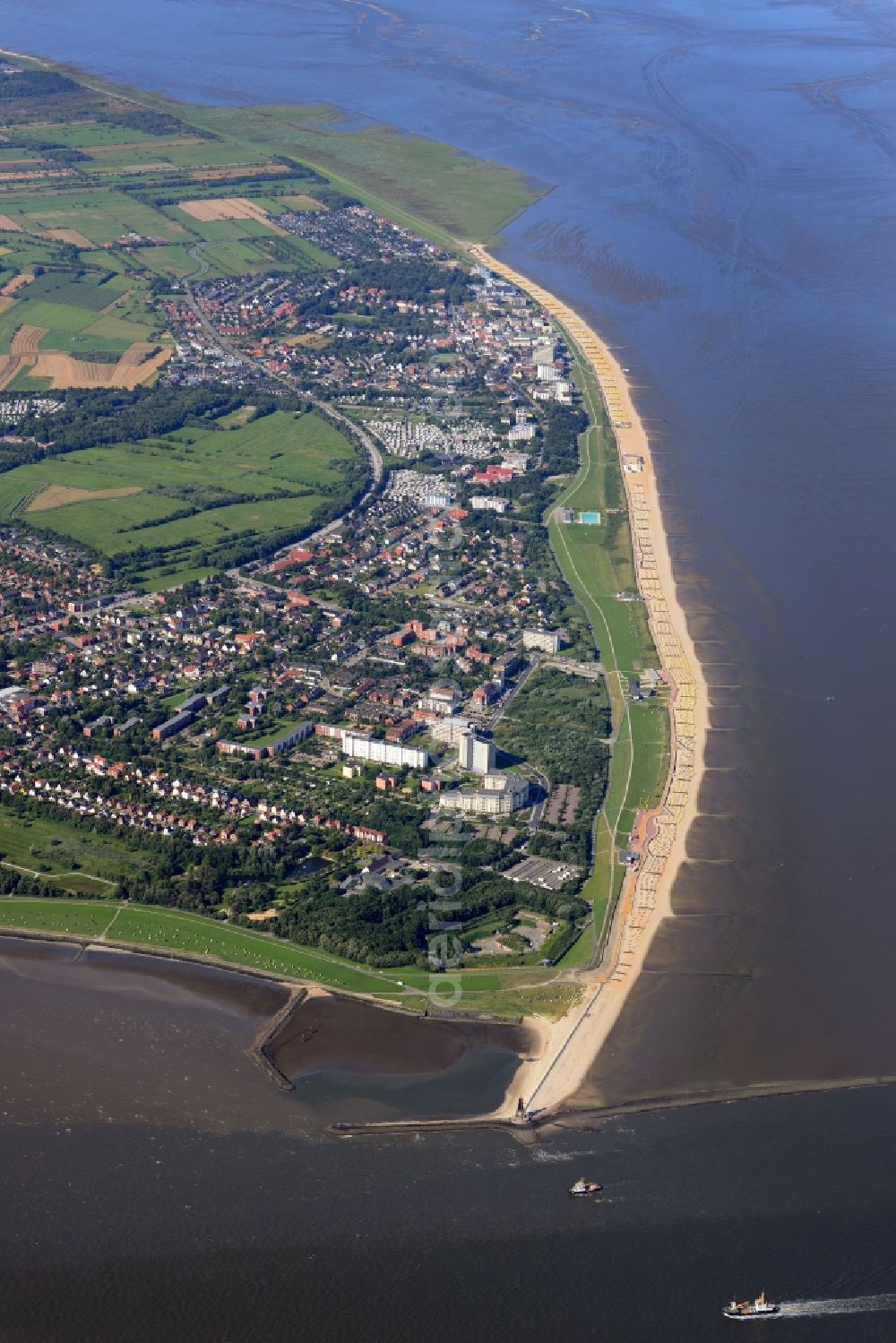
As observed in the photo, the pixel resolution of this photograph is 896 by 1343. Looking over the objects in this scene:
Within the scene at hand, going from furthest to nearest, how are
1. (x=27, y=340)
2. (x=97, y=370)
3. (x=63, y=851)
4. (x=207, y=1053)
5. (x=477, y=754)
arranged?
(x=27, y=340)
(x=97, y=370)
(x=477, y=754)
(x=63, y=851)
(x=207, y=1053)

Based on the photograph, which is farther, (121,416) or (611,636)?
(121,416)

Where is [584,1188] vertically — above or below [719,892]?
above

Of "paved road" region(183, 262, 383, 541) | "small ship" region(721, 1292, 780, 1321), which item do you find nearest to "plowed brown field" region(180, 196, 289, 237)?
"paved road" region(183, 262, 383, 541)

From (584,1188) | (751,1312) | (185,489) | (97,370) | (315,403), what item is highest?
(751,1312)

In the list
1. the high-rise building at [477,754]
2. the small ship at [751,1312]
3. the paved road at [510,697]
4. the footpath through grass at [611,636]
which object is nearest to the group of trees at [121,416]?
the footpath through grass at [611,636]

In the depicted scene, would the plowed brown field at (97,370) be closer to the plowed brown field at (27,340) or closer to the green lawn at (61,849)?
the plowed brown field at (27,340)

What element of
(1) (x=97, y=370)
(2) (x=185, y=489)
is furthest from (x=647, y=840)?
(1) (x=97, y=370)

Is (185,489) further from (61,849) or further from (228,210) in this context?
(228,210)
